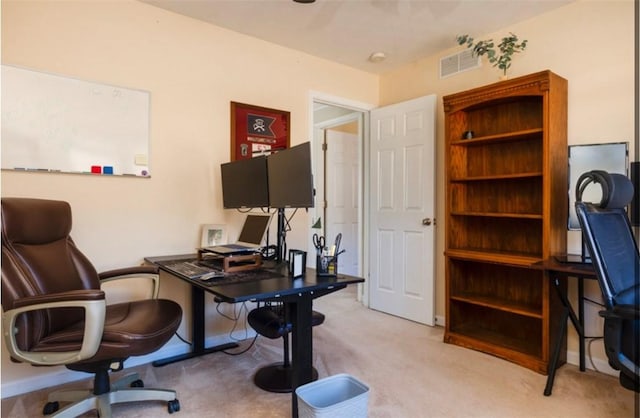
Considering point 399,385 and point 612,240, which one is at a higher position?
point 612,240

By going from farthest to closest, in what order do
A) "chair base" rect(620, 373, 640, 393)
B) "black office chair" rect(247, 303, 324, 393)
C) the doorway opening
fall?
the doorway opening
"black office chair" rect(247, 303, 324, 393)
"chair base" rect(620, 373, 640, 393)

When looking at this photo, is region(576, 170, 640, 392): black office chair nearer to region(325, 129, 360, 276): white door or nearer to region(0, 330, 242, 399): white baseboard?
region(0, 330, 242, 399): white baseboard

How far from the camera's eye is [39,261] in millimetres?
1821

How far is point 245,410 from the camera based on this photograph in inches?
74.7

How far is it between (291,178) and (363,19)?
151 cm

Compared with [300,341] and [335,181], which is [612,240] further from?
[335,181]

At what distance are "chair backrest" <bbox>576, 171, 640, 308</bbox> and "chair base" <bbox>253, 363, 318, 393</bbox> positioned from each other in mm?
1577

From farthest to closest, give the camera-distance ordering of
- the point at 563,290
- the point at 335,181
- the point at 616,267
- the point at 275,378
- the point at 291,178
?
the point at 335,181, the point at 563,290, the point at 275,378, the point at 291,178, the point at 616,267

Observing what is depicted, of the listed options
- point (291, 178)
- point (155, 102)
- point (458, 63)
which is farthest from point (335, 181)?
point (291, 178)

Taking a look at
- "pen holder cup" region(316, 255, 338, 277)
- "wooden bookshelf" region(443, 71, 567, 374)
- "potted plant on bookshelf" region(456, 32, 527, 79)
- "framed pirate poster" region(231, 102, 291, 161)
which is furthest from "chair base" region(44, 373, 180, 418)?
"potted plant on bookshelf" region(456, 32, 527, 79)

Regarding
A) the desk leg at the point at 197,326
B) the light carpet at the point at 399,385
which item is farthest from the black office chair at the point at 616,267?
the desk leg at the point at 197,326

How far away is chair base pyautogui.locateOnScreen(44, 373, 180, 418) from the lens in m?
1.71

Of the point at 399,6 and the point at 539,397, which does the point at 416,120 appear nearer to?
the point at 399,6

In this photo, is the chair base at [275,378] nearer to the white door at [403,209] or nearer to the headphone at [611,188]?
the white door at [403,209]
